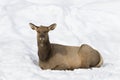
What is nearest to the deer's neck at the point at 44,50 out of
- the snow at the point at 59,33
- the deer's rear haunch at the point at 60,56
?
the deer's rear haunch at the point at 60,56

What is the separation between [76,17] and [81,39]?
6.10 feet

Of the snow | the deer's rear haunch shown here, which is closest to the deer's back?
the deer's rear haunch

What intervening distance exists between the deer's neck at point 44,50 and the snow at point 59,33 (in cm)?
25

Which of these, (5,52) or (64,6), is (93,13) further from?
(5,52)

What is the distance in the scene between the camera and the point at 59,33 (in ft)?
43.7

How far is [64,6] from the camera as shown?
50.2 feet

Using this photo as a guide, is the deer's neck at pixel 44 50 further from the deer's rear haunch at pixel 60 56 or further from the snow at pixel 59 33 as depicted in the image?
the snow at pixel 59 33

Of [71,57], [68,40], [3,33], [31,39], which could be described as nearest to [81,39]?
[68,40]

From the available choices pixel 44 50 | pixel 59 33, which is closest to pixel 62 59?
pixel 44 50

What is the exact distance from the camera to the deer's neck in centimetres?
950

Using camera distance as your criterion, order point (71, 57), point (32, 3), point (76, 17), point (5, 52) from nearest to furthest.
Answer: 1. point (71, 57)
2. point (5, 52)
3. point (76, 17)
4. point (32, 3)

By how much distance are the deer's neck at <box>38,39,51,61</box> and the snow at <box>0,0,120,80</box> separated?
0.82 feet

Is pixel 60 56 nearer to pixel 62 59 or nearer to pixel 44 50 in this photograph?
pixel 62 59

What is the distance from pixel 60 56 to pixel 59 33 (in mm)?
3721
